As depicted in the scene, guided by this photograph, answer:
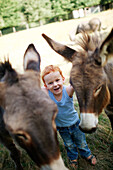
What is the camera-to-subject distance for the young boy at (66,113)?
10.6ft

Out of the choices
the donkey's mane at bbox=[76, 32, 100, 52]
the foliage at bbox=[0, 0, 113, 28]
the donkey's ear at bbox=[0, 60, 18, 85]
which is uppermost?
the foliage at bbox=[0, 0, 113, 28]

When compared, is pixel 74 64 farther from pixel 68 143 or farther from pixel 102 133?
pixel 102 133

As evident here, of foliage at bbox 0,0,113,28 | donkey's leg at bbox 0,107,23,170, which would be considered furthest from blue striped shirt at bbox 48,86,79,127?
foliage at bbox 0,0,113,28

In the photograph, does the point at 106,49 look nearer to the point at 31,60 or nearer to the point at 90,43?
the point at 90,43

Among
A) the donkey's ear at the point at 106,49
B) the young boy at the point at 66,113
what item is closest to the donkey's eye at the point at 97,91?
the donkey's ear at the point at 106,49

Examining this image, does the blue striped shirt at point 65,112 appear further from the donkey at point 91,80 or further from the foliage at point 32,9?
→ the foliage at point 32,9

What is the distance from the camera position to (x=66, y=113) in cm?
338

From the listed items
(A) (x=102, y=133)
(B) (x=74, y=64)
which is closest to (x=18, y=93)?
(B) (x=74, y=64)

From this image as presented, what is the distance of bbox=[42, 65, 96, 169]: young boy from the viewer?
323cm

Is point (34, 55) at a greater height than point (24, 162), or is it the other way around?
point (34, 55)

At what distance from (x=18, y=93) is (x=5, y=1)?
168 ft

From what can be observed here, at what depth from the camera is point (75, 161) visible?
357 centimetres

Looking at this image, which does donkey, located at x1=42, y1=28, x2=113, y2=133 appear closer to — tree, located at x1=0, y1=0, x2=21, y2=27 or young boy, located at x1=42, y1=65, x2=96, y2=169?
young boy, located at x1=42, y1=65, x2=96, y2=169

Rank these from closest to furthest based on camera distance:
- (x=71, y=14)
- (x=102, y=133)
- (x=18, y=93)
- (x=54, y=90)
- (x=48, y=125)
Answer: (x=48, y=125) < (x=18, y=93) < (x=54, y=90) < (x=102, y=133) < (x=71, y=14)
